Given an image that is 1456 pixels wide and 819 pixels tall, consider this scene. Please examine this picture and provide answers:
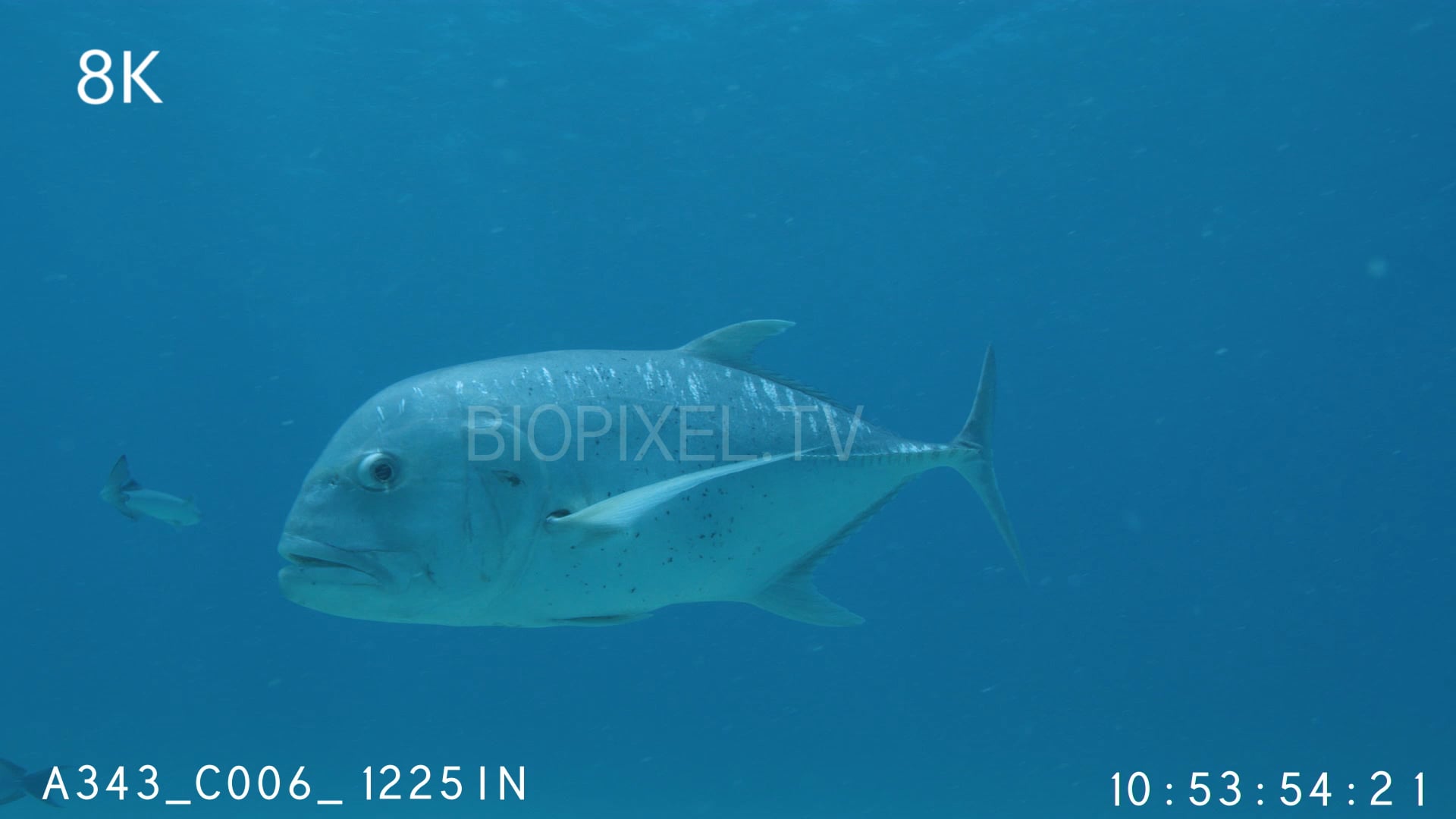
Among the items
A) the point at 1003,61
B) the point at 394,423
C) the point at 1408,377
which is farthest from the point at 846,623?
the point at 1408,377

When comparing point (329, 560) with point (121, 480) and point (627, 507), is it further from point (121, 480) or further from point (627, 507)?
point (121, 480)

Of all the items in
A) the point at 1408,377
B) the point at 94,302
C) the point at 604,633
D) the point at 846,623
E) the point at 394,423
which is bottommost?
the point at 846,623

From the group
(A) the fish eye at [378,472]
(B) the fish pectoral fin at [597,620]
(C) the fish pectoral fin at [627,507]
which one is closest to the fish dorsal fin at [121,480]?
(A) the fish eye at [378,472]

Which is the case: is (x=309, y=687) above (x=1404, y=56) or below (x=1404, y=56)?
below

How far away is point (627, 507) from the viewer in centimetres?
227

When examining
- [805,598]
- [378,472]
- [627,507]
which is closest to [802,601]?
[805,598]

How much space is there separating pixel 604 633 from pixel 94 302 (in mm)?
25797

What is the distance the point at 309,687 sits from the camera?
28219 millimetres

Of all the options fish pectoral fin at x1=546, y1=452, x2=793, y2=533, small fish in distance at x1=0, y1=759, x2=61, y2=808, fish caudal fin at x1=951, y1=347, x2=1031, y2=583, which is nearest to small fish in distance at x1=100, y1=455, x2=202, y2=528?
small fish in distance at x1=0, y1=759, x2=61, y2=808

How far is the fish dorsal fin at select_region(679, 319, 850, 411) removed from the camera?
125 inches

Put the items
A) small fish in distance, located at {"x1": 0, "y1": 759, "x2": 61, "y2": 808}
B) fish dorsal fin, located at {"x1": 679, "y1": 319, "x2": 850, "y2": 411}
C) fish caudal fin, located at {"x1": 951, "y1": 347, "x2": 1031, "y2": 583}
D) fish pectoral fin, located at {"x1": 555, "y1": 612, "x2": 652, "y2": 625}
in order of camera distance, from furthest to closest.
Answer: small fish in distance, located at {"x1": 0, "y1": 759, "x2": 61, "y2": 808}, fish caudal fin, located at {"x1": 951, "y1": 347, "x2": 1031, "y2": 583}, fish dorsal fin, located at {"x1": 679, "y1": 319, "x2": 850, "y2": 411}, fish pectoral fin, located at {"x1": 555, "y1": 612, "x2": 652, "y2": 625}

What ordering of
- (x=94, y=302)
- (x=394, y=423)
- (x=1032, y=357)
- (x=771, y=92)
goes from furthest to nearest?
1. (x=94, y=302)
2. (x=1032, y=357)
3. (x=771, y=92)
4. (x=394, y=423)

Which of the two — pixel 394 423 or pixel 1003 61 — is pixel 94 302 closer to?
pixel 1003 61

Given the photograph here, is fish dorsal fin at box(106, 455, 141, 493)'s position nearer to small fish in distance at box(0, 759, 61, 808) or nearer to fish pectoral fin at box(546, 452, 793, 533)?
small fish in distance at box(0, 759, 61, 808)
